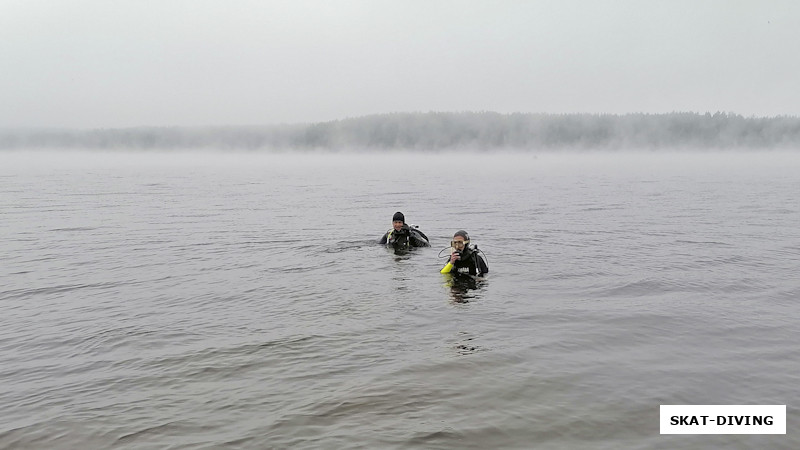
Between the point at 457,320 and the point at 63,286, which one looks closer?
the point at 457,320

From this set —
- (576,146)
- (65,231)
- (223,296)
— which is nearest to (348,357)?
(223,296)

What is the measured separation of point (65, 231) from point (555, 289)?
19119 millimetres

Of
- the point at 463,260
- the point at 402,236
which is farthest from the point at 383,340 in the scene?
the point at 402,236

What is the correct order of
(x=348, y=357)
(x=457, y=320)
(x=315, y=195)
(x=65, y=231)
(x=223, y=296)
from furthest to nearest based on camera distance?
(x=315, y=195), (x=65, y=231), (x=223, y=296), (x=457, y=320), (x=348, y=357)

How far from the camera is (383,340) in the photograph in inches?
372

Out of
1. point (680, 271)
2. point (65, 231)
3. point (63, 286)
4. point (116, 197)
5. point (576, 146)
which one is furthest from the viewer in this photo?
point (576, 146)

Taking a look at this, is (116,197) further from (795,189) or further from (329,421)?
(795,189)

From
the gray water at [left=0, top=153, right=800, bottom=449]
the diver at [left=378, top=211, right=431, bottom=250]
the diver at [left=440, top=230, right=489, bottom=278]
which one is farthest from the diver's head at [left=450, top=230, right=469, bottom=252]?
the diver at [left=378, top=211, right=431, bottom=250]

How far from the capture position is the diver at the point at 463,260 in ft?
46.4

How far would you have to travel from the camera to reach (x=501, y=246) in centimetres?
1948

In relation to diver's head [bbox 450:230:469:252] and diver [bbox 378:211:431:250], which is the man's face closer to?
diver's head [bbox 450:230:469:252]

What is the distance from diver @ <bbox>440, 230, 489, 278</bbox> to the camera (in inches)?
556

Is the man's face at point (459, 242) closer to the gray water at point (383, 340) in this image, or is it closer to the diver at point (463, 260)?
the diver at point (463, 260)

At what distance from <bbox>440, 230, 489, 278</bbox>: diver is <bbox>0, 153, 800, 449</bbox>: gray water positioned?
43 cm
